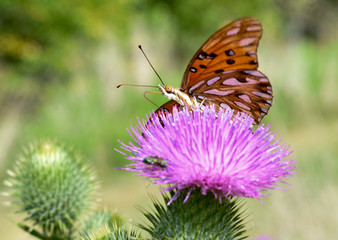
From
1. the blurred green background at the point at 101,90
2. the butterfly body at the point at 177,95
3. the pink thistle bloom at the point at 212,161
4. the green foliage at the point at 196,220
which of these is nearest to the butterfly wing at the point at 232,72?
the butterfly body at the point at 177,95

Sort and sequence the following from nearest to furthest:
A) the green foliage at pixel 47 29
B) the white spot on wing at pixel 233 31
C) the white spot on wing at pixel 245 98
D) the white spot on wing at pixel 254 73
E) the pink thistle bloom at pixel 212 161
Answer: the pink thistle bloom at pixel 212 161 → the white spot on wing at pixel 233 31 → the white spot on wing at pixel 254 73 → the white spot on wing at pixel 245 98 → the green foliage at pixel 47 29

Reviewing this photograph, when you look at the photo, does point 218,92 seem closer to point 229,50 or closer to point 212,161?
point 229,50

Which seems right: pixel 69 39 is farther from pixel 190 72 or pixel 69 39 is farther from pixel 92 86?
pixel 190 72

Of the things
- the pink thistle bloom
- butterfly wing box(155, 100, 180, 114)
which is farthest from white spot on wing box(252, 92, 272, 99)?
the pink thistle bloom

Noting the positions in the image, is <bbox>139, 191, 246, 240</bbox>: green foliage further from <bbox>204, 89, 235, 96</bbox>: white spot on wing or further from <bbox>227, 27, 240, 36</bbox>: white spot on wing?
<bbox>227, 27, 240, 36</bbox>: white spot on wing

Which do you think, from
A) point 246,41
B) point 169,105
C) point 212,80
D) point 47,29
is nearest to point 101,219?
point 169,105

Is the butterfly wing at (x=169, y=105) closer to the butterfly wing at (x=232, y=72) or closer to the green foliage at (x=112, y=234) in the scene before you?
the butterfly wing at (x=232, y=72)

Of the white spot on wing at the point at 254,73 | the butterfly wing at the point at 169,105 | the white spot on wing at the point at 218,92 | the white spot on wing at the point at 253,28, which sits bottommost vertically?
the butterfly wing at the point at 169,105
